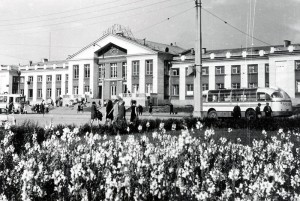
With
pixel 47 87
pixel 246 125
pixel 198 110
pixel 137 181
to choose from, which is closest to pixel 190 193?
pixel 137 181

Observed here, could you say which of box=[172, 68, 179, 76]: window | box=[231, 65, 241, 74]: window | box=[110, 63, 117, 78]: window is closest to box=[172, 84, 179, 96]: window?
box=[172, 68, 179, 76]: window

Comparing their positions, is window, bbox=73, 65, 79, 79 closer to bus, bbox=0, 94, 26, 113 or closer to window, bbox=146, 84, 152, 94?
bus, bbox=0, 94, 26, 113

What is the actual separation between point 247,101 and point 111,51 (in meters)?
37.8

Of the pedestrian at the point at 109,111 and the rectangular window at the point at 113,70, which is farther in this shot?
the rectangular window at the point at 113,70

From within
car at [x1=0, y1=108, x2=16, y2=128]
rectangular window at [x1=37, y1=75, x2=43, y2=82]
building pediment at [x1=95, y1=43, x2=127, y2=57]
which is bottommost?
car at [x1=0, y1=108, x2=16, y2=128]

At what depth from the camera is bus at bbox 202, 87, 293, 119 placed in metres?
31.2

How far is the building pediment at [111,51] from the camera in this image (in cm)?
6406

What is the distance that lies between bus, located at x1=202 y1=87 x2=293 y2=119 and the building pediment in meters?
31.8

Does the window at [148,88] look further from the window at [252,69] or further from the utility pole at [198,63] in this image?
the utility pole at [198,63]

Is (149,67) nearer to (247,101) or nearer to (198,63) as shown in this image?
(247,101)

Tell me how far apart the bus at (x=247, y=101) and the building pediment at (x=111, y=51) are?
31804mm

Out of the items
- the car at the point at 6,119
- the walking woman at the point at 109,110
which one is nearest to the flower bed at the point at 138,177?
the car at the point at 6,119

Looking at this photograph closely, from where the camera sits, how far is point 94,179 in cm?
448

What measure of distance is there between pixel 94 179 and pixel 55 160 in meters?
1.44
